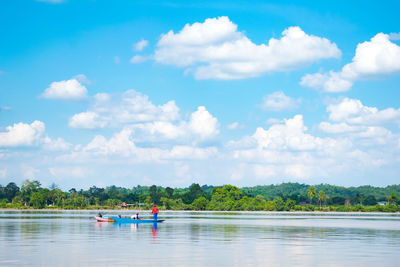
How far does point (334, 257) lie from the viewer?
Result: 3191 cm

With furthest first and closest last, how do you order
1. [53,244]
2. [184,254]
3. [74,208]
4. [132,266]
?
[74,208], [53,244], [184,254], [132,266]

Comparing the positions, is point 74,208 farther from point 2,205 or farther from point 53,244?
point 53,244

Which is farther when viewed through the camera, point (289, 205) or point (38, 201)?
point (289, 205)

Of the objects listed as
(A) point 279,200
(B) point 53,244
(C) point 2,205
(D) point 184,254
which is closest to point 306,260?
(D) point 184,254

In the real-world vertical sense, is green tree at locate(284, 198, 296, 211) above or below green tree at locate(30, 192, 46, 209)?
below

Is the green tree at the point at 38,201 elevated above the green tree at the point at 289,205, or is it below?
above

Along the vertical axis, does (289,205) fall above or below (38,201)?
below

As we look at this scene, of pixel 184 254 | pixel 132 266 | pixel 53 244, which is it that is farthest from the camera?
pixel 53 244

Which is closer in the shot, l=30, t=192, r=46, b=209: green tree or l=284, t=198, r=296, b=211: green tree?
l=30, t=192, r=46, b=209: green tree

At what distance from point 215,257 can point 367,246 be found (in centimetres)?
1384

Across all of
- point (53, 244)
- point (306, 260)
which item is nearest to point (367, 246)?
point (306, 260)

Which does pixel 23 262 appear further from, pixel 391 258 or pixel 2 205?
pixel 2 205

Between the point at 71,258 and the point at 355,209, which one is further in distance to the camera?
the point at 355,209

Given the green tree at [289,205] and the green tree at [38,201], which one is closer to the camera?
the green tree at [38,201]
